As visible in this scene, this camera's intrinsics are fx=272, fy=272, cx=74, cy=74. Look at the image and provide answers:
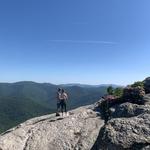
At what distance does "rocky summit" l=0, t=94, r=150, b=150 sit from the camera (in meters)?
16.8

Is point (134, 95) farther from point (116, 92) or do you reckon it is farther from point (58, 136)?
point (58, 136)

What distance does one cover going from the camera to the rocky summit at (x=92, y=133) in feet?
55.0

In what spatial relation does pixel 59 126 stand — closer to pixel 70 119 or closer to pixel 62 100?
pixel 70 119

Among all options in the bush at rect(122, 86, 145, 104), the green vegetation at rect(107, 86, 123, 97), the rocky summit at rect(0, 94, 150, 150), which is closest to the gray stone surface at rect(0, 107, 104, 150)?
the rocky summit at rect(0, 94, 150, 150)

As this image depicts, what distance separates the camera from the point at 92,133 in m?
22.6

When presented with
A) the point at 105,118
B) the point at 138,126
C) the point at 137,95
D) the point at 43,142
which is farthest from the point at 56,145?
the point at 137,95

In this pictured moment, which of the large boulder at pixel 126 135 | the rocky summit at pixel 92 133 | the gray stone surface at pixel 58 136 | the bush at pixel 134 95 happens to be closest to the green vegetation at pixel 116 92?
the bush at pixel 134 95

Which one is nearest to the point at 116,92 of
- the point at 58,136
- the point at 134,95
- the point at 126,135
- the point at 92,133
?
the point at 134,95

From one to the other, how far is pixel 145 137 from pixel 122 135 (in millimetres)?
1388


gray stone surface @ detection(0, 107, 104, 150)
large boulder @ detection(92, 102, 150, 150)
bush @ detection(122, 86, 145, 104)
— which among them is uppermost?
bush @ detection(122, 86, 145, 104)

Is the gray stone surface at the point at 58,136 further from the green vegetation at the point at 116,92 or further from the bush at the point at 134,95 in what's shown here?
the green vegetation at the point at 116,92

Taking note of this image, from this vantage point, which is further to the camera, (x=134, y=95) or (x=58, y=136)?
(x=134, y=95)

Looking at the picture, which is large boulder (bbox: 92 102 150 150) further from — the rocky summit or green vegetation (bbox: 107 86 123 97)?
green vegetation (bbox: 107 86 123 97)

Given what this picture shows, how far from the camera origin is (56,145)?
22219 mm
